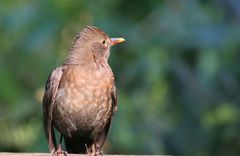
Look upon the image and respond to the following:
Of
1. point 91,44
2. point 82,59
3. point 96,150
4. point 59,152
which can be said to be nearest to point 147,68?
point 91,44

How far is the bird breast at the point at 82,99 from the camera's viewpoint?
10859 mm

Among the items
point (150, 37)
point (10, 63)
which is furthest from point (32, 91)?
point (150, 37)

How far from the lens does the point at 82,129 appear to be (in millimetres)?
11062

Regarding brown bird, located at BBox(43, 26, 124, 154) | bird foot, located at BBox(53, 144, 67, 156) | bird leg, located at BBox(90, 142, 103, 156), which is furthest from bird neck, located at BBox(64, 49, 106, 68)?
bird foot, located at BBox(53, 144, 67, 156)

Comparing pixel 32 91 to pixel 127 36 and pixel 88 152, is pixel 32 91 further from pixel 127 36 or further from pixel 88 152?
pixel 88 152

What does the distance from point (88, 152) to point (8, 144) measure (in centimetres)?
186

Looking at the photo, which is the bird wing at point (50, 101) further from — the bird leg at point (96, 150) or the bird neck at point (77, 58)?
the bird leg at point (96, 150)

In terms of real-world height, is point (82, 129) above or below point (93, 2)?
below

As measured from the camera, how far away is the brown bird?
1086 centimetres

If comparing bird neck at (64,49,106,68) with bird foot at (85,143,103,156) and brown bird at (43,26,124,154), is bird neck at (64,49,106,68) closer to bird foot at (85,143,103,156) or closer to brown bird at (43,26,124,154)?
brown bird at (43,26,124,154)

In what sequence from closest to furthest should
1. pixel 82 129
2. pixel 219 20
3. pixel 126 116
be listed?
pixel 82 129 → pixel 126 116 → pixel 219 20

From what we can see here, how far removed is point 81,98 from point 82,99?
0.03 ft

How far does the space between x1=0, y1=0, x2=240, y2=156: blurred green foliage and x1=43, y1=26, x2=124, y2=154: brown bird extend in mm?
1339

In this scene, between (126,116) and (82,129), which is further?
(126,116)
